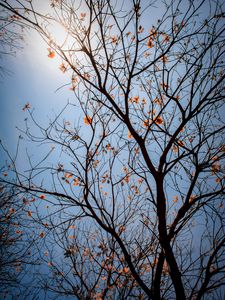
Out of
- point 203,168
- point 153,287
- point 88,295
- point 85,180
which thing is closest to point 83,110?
point 85,180

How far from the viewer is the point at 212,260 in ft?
11.2

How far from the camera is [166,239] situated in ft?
10.7

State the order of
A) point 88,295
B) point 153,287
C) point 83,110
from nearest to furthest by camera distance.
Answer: point 153,287, point 83,110, point 88,295

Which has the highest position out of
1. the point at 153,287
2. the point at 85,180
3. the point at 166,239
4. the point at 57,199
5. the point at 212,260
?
the point at 85,180

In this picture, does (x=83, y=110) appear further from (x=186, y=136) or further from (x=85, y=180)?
(x=186, y=136)

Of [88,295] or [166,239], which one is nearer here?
[166,239]

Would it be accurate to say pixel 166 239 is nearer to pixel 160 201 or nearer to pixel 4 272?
pixel 160 201

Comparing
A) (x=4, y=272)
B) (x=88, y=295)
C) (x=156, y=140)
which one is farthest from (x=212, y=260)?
(x=4, y=272)

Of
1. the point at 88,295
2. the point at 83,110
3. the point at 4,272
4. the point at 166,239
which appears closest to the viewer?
the point at 166,239

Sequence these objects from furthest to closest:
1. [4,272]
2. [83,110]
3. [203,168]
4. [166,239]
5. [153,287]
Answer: [4,272]
[83,110]
[203,168]
[153,287]
[166,239]

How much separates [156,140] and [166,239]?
162 cm

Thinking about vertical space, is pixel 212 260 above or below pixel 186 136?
below

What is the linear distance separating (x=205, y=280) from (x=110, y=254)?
3738mm

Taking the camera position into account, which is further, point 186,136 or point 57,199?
point 186,136
